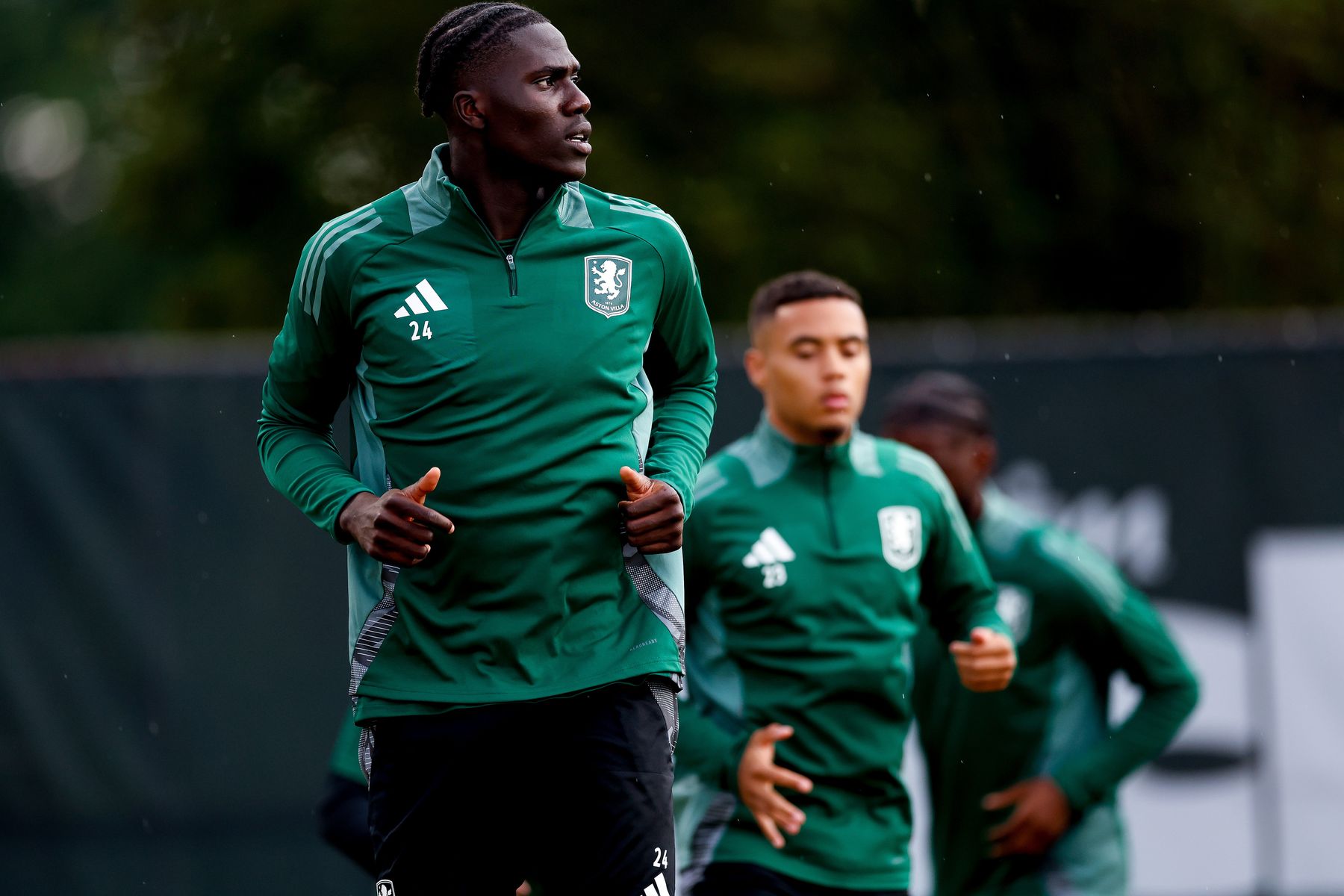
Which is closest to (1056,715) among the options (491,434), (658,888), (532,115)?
(658,888)

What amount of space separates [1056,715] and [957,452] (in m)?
Answer: 0.94

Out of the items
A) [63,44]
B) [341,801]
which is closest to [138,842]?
[341,801]

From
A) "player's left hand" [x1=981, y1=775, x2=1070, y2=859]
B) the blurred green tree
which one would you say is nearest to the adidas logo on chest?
"player's left hand" [x1=981, y1=775, x2=1070, y2=859]

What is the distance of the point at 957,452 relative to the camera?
240 inches

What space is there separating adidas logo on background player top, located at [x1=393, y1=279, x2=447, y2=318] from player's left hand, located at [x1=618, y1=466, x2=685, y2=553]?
467 mm

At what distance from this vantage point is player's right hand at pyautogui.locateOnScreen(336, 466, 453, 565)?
3234 millimetres

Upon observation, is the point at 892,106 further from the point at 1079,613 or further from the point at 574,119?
the point at 574,119

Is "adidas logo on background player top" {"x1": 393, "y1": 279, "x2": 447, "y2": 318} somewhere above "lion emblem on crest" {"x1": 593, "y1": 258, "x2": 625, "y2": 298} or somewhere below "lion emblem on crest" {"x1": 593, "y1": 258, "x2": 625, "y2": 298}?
below

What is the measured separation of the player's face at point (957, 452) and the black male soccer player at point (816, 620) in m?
0.89

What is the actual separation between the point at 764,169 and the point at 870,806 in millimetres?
11533

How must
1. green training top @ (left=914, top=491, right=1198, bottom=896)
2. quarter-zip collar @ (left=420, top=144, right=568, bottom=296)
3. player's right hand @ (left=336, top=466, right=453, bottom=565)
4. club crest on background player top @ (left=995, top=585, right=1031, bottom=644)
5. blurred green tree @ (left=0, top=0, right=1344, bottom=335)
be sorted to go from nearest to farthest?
player's right hand @ (left=336, top=466, right=453, bottom=565), quarter-zip collar @ (left=420, top=144, right=568, bottom=296), green training top @ (left=914, top=491, right=1198, bottom=896), club crest on background player top @ (left=995, top=585, right=1031, bottom=644), blurred green tree @ (left=0, top=0, right=1344, bottom=335)

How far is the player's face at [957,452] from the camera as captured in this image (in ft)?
19.9

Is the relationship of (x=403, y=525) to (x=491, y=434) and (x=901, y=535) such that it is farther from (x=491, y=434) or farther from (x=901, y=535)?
(x=901, y=535)

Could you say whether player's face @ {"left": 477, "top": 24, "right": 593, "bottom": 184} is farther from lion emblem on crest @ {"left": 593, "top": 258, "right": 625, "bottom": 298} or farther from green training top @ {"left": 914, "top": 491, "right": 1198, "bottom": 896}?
green training top @ {"left": 914, "top": 491, "right": 1198, "bottom": 896}
